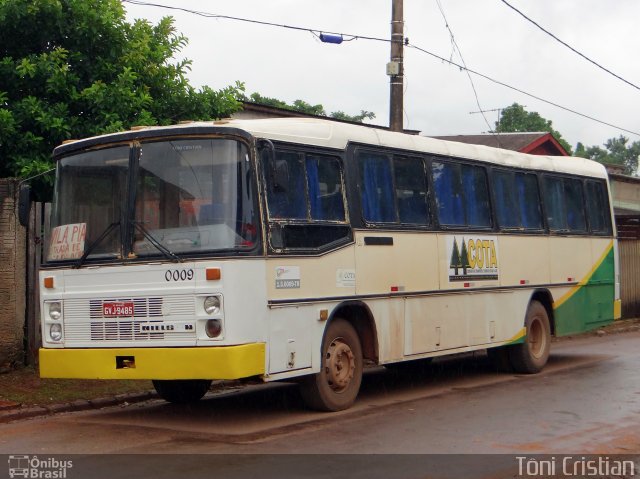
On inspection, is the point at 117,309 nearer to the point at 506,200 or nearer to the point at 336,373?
the point at 336,373

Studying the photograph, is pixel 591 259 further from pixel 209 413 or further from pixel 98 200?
pixel 98 200

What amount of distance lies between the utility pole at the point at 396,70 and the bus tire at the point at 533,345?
13.7 feet

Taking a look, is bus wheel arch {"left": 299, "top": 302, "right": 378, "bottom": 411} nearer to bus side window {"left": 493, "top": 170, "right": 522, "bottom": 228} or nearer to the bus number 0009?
the bus number 0009

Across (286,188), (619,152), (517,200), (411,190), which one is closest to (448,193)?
(411,190)

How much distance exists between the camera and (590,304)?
680 inches

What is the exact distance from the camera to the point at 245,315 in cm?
1001

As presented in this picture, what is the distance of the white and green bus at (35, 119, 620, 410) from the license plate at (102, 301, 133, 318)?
0.05ft

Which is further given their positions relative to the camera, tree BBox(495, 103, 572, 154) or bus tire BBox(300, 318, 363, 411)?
tree BBox(495, 103, 572, 154)

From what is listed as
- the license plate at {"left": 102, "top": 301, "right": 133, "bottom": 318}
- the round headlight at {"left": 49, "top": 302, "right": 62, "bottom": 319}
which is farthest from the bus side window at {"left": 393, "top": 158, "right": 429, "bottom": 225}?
the round headlight at {"left": 49, "top": 302, "right": 62, "bottom": 319}

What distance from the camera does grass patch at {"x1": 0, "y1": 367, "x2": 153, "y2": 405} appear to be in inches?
468

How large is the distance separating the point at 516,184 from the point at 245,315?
7.05 meters

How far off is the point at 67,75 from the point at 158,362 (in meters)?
5.98

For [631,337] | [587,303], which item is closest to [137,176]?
[587,303]

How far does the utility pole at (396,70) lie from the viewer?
1791cm
